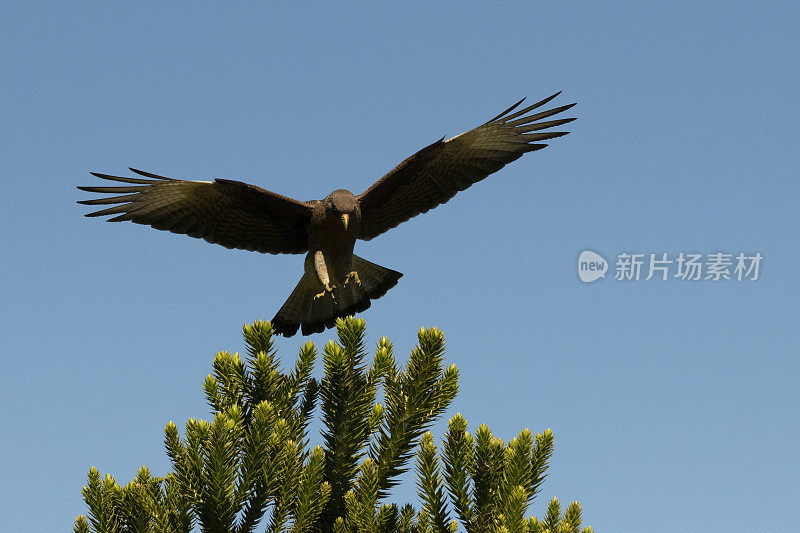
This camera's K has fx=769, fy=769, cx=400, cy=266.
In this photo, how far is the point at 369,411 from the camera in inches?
175

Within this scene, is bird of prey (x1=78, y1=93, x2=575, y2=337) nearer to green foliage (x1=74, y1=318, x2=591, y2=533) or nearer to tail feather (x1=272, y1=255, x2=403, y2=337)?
tail feather (x1=272, y1=255, x2=403, y2=337)

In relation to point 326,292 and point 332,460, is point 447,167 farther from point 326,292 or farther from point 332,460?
point 332,460

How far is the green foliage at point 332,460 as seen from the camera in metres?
4.11

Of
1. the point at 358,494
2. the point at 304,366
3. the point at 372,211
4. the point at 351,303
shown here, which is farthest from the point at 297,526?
the point at 372,211

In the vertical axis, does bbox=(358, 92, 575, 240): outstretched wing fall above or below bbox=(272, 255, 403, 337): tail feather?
above

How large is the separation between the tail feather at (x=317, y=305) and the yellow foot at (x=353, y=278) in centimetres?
2

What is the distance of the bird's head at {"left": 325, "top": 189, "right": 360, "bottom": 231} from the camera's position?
345 inches

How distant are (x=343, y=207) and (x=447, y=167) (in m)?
1.64

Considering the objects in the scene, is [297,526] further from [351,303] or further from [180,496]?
[351,303]

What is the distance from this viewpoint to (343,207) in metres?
8.76

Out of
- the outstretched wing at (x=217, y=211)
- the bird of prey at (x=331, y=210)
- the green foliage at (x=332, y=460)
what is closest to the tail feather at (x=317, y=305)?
the bird of prey at (x=331, y=210)

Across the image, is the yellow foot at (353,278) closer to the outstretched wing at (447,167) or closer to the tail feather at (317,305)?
the tail feather at (317,305)

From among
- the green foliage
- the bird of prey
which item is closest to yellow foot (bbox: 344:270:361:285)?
the bird of prey

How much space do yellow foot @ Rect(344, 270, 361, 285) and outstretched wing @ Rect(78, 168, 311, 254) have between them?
2.78 ft
